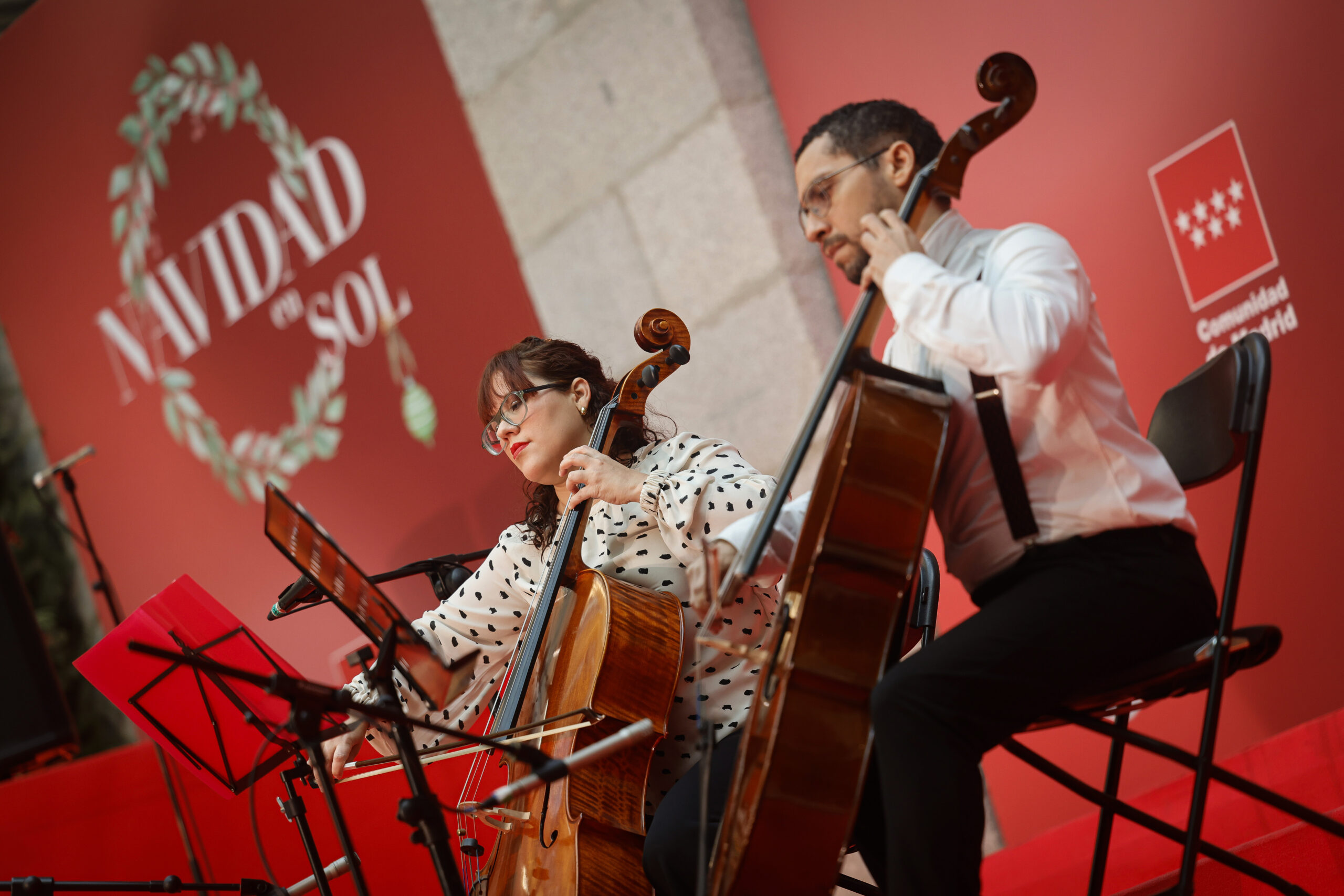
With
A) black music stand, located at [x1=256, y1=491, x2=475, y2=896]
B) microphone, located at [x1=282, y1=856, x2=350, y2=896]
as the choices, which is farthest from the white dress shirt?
microphone, located at [x1=282, y1=856, x2=350, y2=896]

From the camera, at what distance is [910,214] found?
150cm

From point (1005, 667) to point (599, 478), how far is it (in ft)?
2.46

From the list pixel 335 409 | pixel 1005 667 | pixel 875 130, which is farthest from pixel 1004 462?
pixel 335 409

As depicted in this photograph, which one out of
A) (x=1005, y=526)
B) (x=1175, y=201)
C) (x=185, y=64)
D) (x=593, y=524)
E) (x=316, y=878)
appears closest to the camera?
(x=1005, y=526)

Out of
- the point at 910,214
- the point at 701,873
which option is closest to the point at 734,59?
the point at 910,214

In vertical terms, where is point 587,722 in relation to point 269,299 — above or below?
below

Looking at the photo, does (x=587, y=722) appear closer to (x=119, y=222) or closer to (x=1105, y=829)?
(x=1105, y=829)

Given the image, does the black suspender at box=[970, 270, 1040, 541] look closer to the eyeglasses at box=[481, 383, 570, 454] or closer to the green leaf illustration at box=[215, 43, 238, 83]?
the eyeglasses at box=[481, 383, 570, 454]

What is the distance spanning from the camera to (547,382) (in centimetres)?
215

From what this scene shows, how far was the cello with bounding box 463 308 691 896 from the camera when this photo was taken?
1662 mm

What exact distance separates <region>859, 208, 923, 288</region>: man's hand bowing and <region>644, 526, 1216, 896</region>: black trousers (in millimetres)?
425

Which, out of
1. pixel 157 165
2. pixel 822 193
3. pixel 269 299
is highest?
pixel 157 165

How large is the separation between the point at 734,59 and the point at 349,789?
2.42 metres

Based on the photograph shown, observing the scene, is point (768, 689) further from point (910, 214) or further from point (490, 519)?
point (490, 519)
